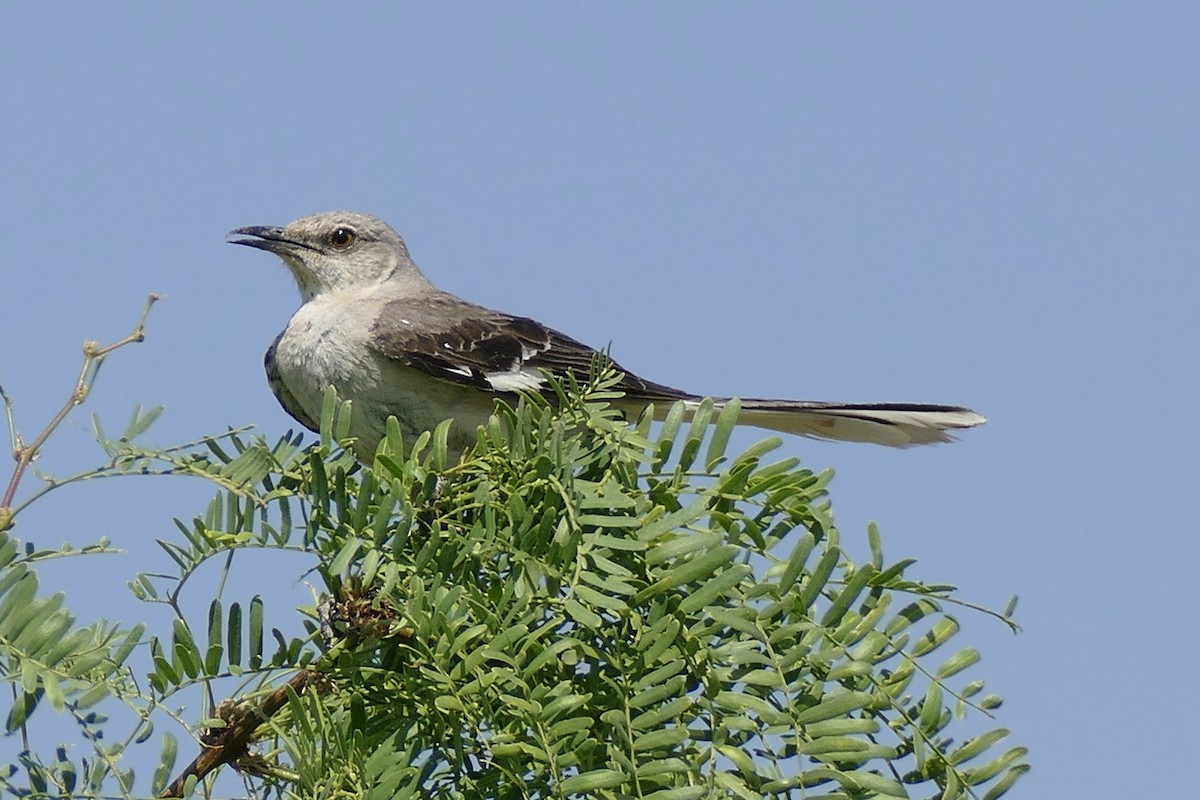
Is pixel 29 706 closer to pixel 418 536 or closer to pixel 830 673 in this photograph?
pixel 418 536

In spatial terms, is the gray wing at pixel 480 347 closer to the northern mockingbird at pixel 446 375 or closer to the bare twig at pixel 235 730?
the northern mockingbird at pixel 446 375

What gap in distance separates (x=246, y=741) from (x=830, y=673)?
111cm

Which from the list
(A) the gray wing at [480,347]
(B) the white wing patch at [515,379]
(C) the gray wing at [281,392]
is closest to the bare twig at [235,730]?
(A) the gray wing at [480,347]

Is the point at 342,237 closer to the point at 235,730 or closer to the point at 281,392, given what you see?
the point at 281,392

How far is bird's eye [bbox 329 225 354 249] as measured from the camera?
7113 millimetres

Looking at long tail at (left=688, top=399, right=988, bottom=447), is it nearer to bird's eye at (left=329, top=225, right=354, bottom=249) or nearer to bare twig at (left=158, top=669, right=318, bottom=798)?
bird's eye at (left=329, top=225, right=354, bottom=249)

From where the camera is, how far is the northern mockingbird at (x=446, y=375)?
17.6 feet

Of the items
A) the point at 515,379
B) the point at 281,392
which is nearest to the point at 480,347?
the point at 515,379

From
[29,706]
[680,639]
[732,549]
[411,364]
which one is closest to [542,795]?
[680,639]

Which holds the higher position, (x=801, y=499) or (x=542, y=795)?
(x=801, y=499)

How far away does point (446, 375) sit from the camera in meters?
5.64

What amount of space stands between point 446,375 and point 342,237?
1803mm

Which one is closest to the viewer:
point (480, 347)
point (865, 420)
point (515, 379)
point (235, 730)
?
point (235, 730)

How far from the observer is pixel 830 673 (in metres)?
Answer: 2.38
